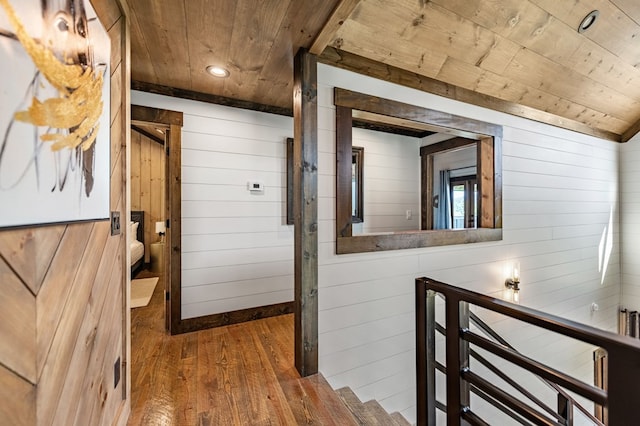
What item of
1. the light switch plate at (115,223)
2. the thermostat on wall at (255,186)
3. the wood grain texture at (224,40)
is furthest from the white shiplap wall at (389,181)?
the light switch plate at (115,223)

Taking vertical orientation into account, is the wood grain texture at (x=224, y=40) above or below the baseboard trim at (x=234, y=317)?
above

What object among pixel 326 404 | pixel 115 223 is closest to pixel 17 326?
pixel 115 223

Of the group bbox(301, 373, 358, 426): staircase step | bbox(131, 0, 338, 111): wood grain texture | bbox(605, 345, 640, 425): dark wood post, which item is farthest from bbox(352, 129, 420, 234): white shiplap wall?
bbox(605, 345, 640, 425): dark wood post

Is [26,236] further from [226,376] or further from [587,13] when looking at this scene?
[587,13]

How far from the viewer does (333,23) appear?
63.2 inches

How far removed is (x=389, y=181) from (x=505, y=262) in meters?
1.87

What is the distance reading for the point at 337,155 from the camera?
79.0 inches

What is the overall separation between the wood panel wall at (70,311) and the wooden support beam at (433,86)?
1422mm

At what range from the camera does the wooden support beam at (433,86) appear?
2043mm

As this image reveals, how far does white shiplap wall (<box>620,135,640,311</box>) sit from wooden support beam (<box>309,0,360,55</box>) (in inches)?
216

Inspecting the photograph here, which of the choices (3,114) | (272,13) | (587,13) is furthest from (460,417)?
(587,13)

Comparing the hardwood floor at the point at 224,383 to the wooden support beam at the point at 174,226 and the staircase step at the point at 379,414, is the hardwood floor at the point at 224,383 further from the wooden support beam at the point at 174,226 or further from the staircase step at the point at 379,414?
the staircase step at the point at 379,414

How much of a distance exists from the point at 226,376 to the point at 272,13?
7.96 feet

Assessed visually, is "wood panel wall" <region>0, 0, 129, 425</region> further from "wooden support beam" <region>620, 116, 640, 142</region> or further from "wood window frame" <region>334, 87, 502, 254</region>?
"wooden support beam" <region>620, 116, 640, 142</region>
